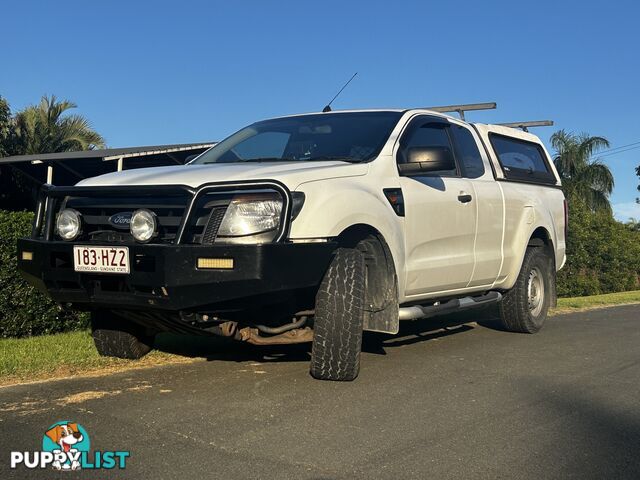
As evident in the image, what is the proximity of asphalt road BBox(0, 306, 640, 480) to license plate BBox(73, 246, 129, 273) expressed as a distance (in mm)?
849

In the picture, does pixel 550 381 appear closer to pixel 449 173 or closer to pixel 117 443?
pixel 449 173

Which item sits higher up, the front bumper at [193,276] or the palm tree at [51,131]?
the palm tree at [51,131]

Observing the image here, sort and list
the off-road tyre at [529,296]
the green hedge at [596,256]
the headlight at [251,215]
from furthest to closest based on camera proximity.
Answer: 1. the green hedge at [596,256]
2. the off-road tyre at [529,296]
3. the headlight at [251,215]

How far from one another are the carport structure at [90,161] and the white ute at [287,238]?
10.5m

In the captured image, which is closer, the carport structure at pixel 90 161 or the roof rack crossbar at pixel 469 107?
the roof rack crossbar at pixel 469 107

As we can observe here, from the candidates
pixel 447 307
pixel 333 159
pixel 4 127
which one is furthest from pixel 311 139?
pixel 4 127

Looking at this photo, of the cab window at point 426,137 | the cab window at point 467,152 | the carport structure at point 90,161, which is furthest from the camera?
the carport structure at point 90,161

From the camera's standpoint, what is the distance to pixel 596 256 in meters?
16.9

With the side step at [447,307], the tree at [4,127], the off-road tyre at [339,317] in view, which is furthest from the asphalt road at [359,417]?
the tree at [4,127]

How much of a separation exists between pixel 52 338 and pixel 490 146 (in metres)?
4.97

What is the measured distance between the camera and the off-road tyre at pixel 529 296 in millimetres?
7340

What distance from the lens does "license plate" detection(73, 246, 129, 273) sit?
422cm

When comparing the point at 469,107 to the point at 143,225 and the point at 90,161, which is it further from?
the point at 90,161

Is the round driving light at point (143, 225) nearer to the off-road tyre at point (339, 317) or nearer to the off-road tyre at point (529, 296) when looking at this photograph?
the off-road tyre at point (339, 317)
